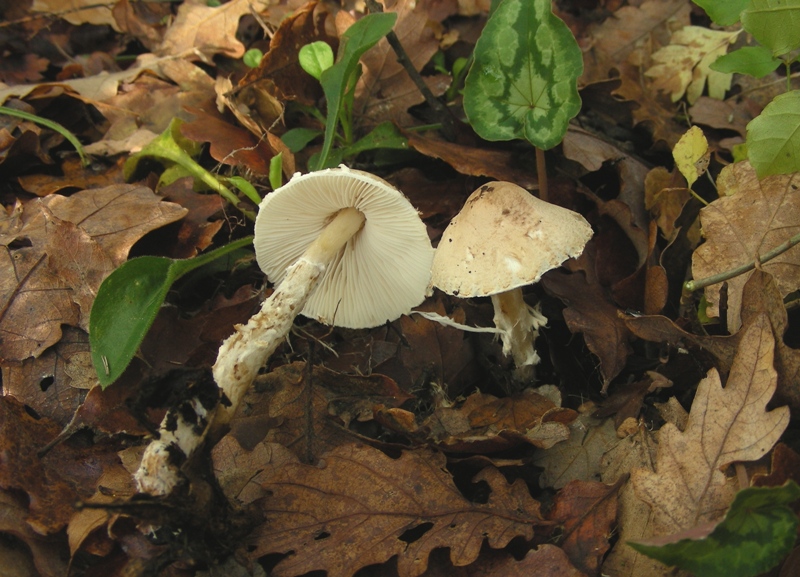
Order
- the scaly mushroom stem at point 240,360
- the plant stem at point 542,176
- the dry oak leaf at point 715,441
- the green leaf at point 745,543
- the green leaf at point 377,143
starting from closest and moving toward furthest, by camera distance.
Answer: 1. the green leaf at point 745,543
2. the dry oak leaf at point 715,441
3. the scaly mushroom stem at point 240,360
4. the plant stem at point 542,176
5. the green leaf at point 377,143

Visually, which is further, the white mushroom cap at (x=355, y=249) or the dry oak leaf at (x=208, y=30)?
the dry oak leaf at (x=208, y=30)

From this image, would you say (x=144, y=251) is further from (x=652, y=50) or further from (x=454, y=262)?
(x=652, y=50)

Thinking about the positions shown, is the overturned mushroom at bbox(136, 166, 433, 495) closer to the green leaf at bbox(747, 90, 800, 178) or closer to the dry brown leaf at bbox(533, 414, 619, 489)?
the dry brown leaf at bbox(533, 414, 619, 489)

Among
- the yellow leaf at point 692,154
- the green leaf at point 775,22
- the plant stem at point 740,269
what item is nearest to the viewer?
the plant stem at point 740,269

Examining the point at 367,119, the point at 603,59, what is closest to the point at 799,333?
the point at 603,59

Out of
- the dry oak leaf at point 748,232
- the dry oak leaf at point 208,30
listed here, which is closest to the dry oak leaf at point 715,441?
the dry oak leaf at point 748,232

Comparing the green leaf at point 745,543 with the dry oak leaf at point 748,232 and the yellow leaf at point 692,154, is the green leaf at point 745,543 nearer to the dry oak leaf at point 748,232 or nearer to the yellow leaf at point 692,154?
the dry oak leaf at point 748,232

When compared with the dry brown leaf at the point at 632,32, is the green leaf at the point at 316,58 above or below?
above
